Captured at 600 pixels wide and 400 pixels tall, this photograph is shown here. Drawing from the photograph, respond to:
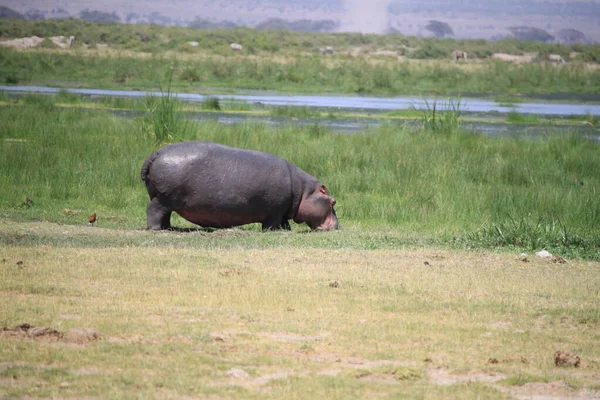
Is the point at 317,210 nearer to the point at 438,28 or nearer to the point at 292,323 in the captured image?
the point at 292,323

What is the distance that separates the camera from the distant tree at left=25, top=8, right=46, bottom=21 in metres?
127

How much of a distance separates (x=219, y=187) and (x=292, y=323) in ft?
13.8

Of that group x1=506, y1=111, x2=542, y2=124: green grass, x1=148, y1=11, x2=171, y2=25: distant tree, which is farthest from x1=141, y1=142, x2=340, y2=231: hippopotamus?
x1=148, y1=11, x2=171, y2=25: distant tree

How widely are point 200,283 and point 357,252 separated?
2.43 meters

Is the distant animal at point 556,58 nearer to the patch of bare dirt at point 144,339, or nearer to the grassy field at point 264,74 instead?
the grassy field at point 264,74

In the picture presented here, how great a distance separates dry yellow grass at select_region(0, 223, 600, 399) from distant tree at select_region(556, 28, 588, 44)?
126402 millimetres

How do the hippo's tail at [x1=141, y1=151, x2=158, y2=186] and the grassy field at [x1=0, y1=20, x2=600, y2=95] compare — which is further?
the grassy field at [x1=0, y1=20, x2=600, y2=95]

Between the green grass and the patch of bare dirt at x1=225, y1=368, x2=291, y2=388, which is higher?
the patch of bare dirt at x1=225, y1=368, x2=291, y2=388

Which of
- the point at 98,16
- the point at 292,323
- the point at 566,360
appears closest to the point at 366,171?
the point at 292,323

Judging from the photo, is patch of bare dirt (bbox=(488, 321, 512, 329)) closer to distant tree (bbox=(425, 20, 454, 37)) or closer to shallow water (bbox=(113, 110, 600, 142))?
shallow water (bbox=(113, 110, 600, 142))

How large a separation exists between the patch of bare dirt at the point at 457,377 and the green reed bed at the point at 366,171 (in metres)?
4.84

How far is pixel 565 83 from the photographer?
46.4 meters

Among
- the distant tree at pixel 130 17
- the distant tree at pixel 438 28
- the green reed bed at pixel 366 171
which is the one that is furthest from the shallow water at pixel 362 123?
the distant tree at pixel 130 17

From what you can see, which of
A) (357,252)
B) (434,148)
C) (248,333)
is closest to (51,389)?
(248,333)
